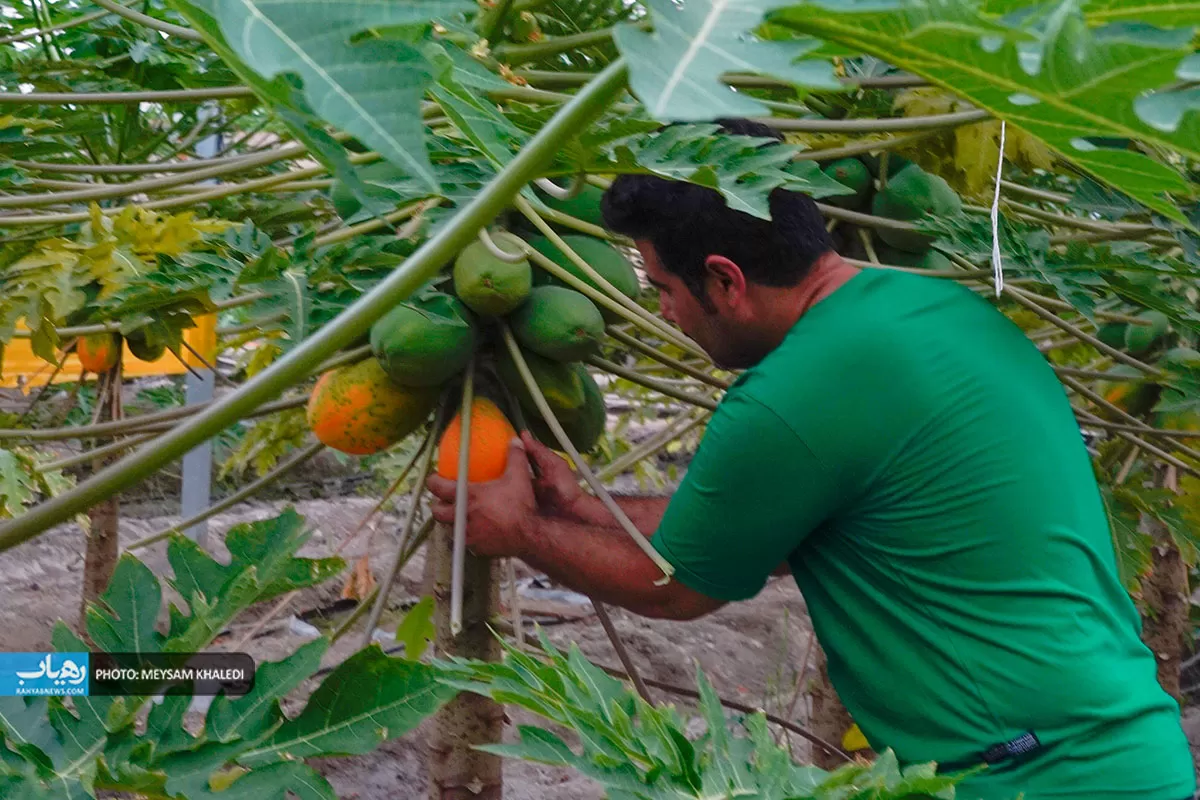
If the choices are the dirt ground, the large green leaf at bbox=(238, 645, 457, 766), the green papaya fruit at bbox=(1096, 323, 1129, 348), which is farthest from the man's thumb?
the green papaya fruit at bbox=(1096, 323, 1129, 348)

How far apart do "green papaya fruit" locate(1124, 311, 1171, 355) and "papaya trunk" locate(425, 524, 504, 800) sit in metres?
1.49

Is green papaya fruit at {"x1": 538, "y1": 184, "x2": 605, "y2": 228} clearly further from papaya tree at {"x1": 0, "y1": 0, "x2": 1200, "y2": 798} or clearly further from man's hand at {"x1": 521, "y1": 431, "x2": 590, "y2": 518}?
man's hand at {"x1": 521, "y1": 431, "x2": 590, "y2": 518}

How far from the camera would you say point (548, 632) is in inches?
133

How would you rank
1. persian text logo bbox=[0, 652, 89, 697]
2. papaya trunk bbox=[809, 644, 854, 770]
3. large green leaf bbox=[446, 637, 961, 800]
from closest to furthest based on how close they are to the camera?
large green leaf bbox=[446, 637, 961, 800]
persian text logo bbox=[0, 652, 89, 697]
papaya trunk bbox=[809, 644, 854, 770]

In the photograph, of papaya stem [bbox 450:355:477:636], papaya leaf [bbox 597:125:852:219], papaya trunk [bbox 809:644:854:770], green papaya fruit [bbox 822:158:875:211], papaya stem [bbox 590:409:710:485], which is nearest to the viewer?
papaya leaf [bbox 597:125:852:219]

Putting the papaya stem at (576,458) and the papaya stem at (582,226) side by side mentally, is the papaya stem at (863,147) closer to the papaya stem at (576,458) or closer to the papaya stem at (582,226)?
the papaya stem at (582,226)

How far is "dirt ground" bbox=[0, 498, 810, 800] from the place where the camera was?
2568 millimetres

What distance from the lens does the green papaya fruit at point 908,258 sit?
5.77ft

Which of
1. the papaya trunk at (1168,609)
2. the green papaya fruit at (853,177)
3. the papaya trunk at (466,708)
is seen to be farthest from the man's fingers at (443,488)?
the papaya trunk at (1168,609)

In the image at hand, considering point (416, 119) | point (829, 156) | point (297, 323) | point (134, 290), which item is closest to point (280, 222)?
point (134, 290)

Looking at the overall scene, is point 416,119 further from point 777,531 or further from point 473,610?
point 473,610

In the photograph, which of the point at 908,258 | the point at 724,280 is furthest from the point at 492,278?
the point at 908,258

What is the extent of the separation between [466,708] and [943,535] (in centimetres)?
70

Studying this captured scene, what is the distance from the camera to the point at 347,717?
3.33 feet
